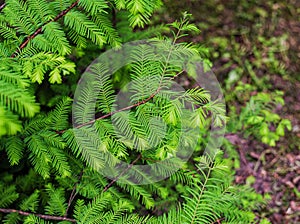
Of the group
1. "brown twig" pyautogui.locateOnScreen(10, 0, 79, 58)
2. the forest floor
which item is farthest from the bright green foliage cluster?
the forest floor

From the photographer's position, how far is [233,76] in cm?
371

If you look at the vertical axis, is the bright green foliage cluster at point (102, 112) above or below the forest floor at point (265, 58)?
above

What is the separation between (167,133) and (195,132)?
286 millimetres

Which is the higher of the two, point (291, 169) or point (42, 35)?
point (42, 35)

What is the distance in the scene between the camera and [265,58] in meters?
3.87

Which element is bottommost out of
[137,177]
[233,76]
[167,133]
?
Answer: [233,76]

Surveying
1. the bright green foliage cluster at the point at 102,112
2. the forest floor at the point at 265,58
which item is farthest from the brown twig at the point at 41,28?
the forest floor at the point at 265,58

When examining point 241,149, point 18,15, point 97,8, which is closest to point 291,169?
point 241,149

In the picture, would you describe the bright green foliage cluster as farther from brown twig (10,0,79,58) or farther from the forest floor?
the forest floor

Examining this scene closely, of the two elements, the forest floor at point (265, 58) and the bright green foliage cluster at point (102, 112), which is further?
the forest floor at point (265, 58)

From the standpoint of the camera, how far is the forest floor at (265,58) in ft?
10.4

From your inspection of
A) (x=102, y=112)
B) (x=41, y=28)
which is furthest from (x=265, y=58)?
(x=41, y=28)

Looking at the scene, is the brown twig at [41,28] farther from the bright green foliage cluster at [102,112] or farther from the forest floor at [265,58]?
the forest floor at [265,58]

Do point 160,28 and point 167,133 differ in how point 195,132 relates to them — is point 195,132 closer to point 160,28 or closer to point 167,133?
point 167,133
